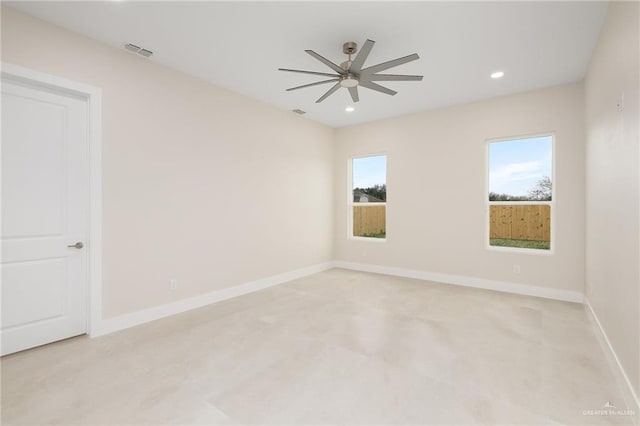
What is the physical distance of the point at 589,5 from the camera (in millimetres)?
2404

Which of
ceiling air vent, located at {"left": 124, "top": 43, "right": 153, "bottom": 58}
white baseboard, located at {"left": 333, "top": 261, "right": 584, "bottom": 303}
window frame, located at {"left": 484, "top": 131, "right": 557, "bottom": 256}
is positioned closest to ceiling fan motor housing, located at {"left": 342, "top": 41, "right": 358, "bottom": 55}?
ceiling air vent, located at {"left": 124, "top": 43, "right": 153, "bottom": 58}

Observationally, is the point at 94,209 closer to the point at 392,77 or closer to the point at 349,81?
the point at 349,81

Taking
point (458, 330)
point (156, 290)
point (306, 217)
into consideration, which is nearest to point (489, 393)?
point (458, 330)

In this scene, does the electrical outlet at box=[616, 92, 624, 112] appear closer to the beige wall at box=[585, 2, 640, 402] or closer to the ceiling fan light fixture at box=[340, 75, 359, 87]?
the beige wall at box=[585, 2, 640, 402]

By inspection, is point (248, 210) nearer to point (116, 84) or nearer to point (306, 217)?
point (306, 217)

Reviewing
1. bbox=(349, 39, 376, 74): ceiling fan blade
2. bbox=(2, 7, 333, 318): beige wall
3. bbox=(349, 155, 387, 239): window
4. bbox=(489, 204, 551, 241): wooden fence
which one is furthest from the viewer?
bbox=(349, 155, 387, 239): window

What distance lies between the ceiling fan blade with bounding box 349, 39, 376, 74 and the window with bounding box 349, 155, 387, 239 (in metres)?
3.05

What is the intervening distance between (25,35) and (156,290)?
8.62ft

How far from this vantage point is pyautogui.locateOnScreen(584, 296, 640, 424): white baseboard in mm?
1776

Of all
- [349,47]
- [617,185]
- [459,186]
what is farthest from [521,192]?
[349,47]

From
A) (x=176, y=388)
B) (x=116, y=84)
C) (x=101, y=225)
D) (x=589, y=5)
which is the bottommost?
(x=176, y=388)

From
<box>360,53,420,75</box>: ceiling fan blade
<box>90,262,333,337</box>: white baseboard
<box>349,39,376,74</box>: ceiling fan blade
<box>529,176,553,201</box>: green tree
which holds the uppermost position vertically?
<box>349,39,376,74</box>: ceiling fan blade

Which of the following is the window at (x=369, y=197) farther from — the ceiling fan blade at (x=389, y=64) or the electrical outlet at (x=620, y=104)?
the electrical outlet at (x=620, y=104)

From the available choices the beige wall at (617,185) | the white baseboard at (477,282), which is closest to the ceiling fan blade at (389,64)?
the beige wall at (617,185)
